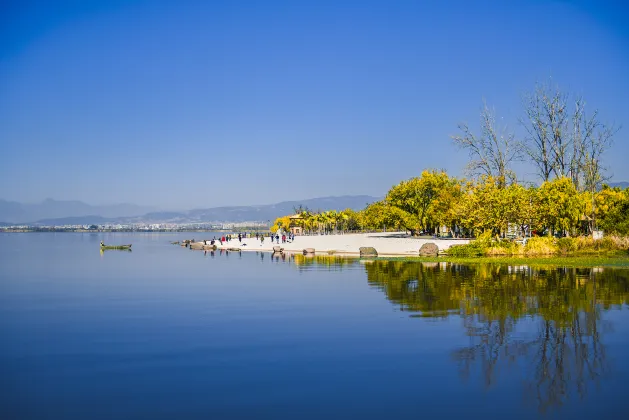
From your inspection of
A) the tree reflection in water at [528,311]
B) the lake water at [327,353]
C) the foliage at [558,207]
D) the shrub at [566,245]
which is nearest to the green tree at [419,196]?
the foliage at [558,207]

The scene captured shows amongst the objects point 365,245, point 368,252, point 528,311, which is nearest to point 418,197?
point 365,245

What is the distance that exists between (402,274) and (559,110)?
37.5 meters

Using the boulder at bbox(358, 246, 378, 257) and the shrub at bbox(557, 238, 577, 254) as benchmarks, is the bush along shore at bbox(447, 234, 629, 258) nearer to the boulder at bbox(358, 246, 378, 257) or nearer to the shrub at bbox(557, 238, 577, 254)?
the shrub at bbox(557, 238, 577, 254)

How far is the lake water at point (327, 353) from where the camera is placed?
1003cm

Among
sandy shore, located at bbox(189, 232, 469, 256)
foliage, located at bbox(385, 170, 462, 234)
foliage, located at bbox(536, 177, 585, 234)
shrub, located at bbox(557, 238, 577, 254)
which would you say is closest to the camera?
shrub, located at bbox(557, 238, 577, 254)

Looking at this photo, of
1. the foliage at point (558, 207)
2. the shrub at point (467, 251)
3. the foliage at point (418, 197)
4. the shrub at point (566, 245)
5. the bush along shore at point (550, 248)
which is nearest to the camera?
the bush along shore at point (550, 248)

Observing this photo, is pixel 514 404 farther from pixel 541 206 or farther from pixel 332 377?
pixel 541 206

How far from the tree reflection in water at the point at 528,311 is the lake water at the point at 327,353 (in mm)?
62

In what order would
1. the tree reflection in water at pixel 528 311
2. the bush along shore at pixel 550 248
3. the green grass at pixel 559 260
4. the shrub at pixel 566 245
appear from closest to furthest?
the tree reflection in water at pixel 528 311, the green grass at pixel 559 260, the bush along shore at pixel 550 248, the shrub at pixel 566 245

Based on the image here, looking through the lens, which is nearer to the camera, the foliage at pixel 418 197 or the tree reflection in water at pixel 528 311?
the tree reflection in water at pixel 528 311

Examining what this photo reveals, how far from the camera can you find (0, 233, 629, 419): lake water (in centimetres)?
1003

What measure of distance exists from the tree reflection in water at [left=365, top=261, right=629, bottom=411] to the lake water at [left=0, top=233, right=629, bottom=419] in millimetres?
62

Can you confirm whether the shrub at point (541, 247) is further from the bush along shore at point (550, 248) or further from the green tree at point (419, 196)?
the green tree at point (419, 196)

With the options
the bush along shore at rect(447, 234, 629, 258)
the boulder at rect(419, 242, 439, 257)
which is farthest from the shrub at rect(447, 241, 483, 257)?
the boulder at rect(419, 242, 439, 257)
